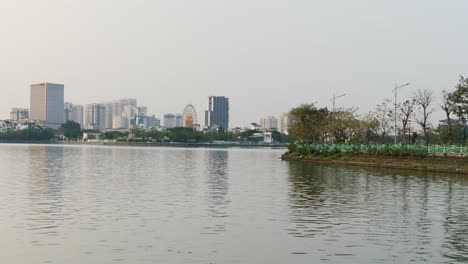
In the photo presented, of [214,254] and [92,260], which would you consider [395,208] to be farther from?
[92,260]

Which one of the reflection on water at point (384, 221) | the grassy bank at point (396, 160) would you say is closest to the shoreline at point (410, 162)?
the grassy bank at point (396, 160)

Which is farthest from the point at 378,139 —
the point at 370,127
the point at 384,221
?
the point at 384,221

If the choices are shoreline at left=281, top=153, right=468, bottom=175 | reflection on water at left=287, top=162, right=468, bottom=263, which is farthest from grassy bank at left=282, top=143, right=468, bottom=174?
reflection on water at left=287, top=162, right=468, bottom=263

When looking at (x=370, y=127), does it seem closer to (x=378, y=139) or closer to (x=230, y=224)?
(x=378, y=139)

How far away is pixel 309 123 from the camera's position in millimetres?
103062

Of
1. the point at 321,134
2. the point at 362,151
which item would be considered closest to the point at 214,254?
the point at 362,151

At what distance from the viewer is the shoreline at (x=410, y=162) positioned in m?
55.5

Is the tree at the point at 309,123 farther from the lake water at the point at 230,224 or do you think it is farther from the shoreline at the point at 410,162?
the lake water at the point at 230,224

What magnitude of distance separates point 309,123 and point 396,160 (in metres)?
38.4

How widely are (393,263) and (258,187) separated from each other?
77.2ft

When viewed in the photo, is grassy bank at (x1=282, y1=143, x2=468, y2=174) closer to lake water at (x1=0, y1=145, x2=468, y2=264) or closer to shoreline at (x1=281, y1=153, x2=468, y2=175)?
shoreline at (x1=281, y1=153, x2=468, y2=175)

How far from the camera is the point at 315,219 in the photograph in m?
23.2

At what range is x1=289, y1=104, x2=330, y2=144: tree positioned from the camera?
330ft

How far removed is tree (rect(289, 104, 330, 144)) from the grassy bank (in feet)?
38.7
